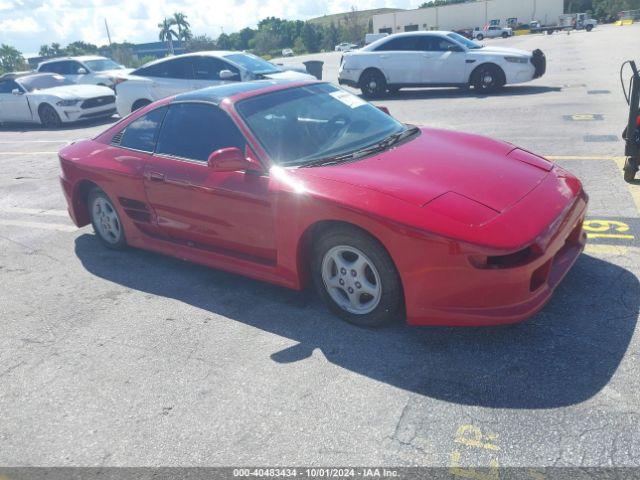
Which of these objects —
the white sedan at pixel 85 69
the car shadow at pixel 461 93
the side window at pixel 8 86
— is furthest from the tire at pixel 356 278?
the white sedan at pixel 85 69

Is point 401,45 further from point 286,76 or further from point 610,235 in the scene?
point 610,235

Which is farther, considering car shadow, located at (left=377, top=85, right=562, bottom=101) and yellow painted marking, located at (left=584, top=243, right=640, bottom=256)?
car shadow, located at (left=377, top=85, right=562, bottom=101)

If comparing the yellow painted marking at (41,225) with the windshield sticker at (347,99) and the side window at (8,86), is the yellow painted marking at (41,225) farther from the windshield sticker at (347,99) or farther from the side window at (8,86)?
the side window at (8,86)

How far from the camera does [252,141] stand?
157 inches

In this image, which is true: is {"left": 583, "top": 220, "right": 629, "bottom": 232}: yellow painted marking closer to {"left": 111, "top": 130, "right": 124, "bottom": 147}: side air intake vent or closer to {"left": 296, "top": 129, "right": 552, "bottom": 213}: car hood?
{"left": 296, "top": 129, "right": 552, "bottom": 213}: car hood

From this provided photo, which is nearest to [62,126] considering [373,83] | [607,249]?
[373,83]

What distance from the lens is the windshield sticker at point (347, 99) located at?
183 inches

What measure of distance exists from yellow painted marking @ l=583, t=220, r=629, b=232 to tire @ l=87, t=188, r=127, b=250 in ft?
13.3

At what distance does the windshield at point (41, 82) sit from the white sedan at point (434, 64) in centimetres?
785

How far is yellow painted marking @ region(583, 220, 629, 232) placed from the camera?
469 centimetres

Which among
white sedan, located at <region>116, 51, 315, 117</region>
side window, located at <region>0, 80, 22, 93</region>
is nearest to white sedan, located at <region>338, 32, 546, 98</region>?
white sedan, located at <region>116, 51, 315, 117</region>

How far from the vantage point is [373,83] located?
47.8 feet

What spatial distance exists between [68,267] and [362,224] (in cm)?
323

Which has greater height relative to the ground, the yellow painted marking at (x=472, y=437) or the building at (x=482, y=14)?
the building at (x=482, y=14)
